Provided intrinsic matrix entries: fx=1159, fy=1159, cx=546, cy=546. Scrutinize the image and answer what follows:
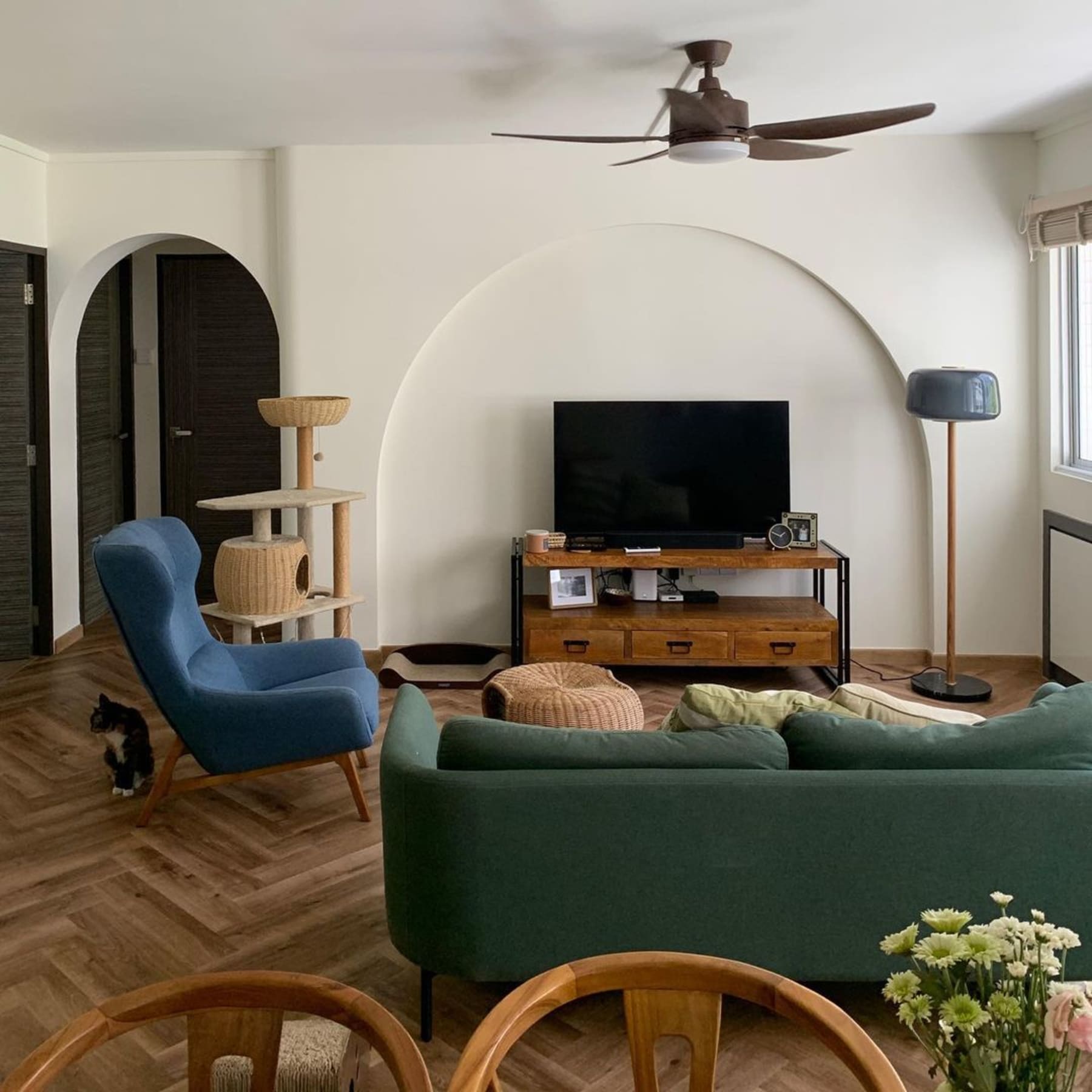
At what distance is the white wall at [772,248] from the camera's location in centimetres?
542

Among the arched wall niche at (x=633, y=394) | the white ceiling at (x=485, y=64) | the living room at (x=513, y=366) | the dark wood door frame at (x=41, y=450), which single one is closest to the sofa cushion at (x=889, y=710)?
the living room at (x=513, y=366)

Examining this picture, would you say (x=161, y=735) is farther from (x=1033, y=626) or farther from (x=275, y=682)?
(x=1033, y=626)

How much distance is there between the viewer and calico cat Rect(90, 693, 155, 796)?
3.92 m

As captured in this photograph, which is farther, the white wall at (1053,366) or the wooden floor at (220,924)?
the white wall at (1053,366)

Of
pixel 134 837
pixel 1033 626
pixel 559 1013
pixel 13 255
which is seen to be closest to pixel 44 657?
pixel 13 255

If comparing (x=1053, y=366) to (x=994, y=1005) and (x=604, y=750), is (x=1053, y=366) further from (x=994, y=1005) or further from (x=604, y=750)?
(x=994, y=1005)

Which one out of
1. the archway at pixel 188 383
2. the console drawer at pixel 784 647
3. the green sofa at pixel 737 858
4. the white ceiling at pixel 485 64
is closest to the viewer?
the green sofa at pixel 737 858

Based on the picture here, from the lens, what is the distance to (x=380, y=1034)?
120 centimetres

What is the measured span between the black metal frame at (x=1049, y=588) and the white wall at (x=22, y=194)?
5.00 m

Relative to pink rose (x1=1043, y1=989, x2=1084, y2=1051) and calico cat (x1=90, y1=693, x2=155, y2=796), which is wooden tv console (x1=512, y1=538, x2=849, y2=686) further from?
pink rose (x1=1043, y1=989, x2=1084, y2=1051)

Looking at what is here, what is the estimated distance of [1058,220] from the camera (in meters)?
5.00

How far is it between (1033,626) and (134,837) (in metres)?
4.16

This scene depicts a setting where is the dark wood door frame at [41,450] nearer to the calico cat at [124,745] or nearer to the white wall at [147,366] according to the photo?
the white wall at [147,366]

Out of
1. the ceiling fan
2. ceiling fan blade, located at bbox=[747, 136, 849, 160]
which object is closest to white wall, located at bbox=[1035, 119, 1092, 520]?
ceiling fan blade, located at bbox=[747, 136, 849, 160]
